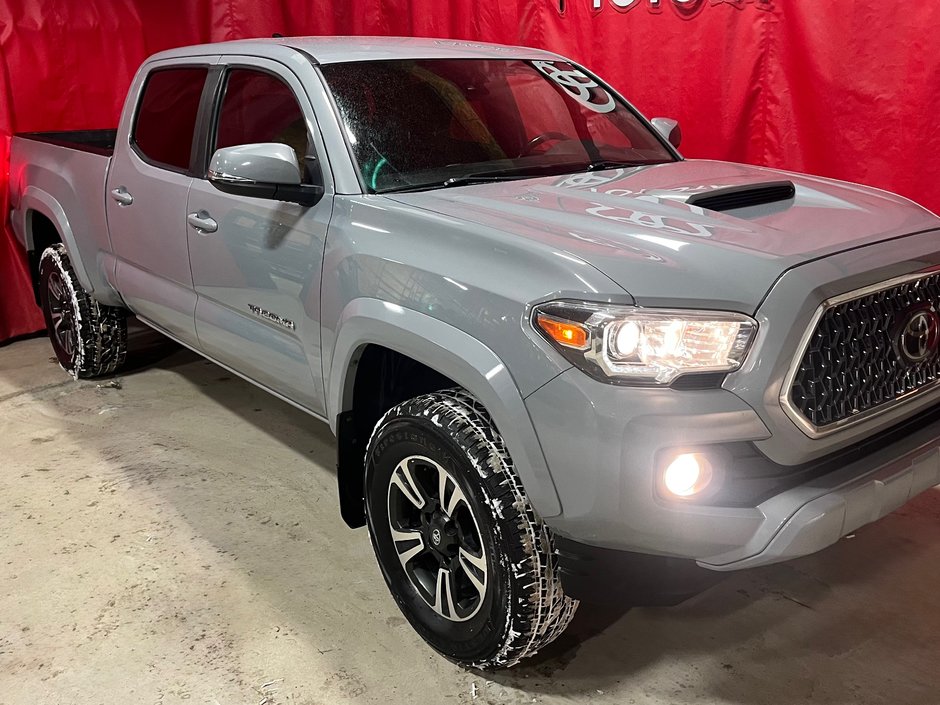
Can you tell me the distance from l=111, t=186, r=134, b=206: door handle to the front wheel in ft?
6.24

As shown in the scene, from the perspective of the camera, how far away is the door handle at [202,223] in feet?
10.2

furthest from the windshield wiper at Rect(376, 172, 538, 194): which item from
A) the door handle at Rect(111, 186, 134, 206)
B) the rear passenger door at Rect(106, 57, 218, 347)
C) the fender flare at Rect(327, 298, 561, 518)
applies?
the door handle at Rect(111, 186, 134, 206)

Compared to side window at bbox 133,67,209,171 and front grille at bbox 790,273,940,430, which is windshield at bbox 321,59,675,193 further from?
front grille at bbox 790,273,940,430

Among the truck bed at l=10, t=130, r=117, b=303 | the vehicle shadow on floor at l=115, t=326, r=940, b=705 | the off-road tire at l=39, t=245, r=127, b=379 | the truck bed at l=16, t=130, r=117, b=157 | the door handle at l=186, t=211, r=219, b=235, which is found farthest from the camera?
the truck bed at l=16, t=130, r=117, b=157

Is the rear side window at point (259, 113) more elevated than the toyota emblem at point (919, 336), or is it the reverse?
the rear side window at point (259, 113)

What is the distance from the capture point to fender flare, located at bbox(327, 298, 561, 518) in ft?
6.38

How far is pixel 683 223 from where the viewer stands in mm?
2145

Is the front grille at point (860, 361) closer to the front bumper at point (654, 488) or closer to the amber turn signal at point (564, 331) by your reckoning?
the front bumper at point (654, 488)

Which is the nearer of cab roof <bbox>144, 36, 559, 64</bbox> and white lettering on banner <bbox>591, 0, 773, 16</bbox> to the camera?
cab roof <bbox>144, 36, 559, 64</bbox>

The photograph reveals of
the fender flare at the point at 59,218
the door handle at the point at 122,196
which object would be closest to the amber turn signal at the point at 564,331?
the door handle at the point at 122,196

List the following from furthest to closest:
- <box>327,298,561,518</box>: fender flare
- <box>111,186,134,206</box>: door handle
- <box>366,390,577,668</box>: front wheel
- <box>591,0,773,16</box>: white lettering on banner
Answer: <box>591,0,773,16</box>: white lettering on banner, <box>111,186,134,206</box>: door handle, <box>366,390,577,668</box>: front wheel, <box>327,298,561,518</box>: fender flare

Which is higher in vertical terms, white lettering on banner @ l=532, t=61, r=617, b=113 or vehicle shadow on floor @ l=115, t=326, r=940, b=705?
white lettering on banner @ l=532, t=61, r=617, b=113

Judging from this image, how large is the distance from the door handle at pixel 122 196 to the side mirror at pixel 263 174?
1.18 meters

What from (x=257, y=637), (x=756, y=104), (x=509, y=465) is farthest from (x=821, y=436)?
(x=756, y=104)
